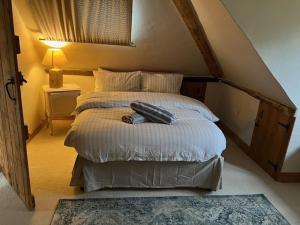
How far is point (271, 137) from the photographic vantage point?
9.62ft

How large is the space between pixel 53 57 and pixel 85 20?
2.28ft

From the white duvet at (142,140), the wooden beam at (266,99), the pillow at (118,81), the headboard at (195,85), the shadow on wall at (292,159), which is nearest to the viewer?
the white duvet at (142,140)

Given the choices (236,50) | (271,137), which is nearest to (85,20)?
(236,50)

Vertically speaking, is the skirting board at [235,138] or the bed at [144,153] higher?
the bed at [144,153]

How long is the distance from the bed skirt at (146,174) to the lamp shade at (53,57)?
5.69 ft

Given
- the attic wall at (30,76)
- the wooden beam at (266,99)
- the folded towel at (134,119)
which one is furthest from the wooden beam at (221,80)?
the folded towel at (134,119)

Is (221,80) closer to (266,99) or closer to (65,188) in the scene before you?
A: (266,99)

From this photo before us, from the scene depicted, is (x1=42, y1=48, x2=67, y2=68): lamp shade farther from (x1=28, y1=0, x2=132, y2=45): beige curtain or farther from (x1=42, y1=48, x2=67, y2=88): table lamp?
(x1=28, y1=0, x2=132, y2=45): beige curtain

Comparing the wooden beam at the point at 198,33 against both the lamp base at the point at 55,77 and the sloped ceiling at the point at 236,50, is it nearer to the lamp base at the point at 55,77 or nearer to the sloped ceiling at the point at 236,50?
the sloped ceiling at the point at 236,50

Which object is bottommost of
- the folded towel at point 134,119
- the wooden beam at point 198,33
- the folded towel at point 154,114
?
the folded towel at point 134,119

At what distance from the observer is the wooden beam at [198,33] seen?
303 centimetres

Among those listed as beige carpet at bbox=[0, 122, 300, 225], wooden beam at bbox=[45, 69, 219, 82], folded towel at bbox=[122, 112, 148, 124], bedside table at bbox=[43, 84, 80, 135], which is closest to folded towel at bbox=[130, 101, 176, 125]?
folded towel at bbox=[122, 112, 148, 124]

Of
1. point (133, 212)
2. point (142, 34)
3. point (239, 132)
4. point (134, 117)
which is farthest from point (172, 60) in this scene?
point (133, 212)

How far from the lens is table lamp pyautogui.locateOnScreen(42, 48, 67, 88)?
11.4 feet
